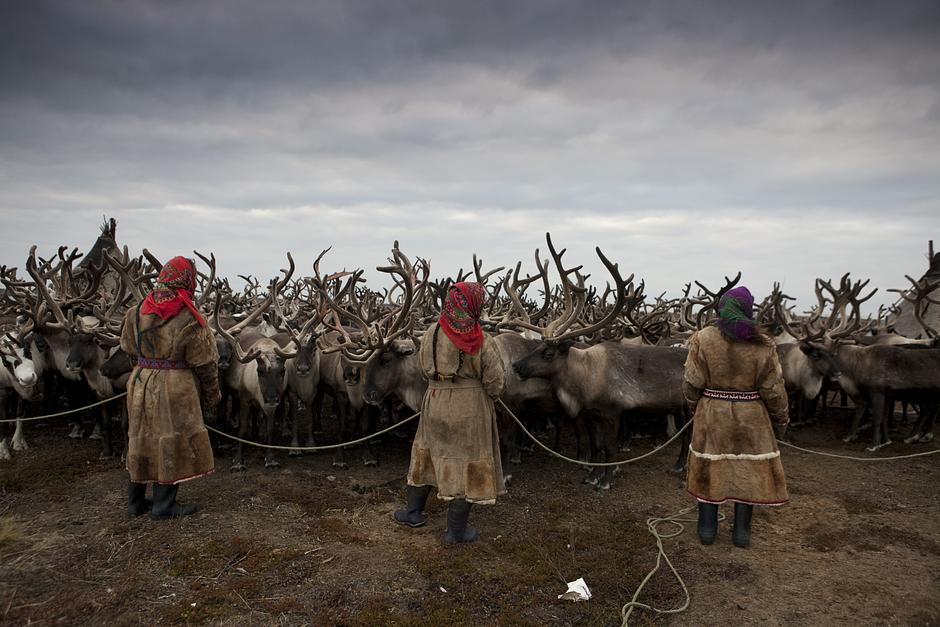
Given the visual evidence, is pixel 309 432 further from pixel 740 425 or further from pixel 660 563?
pixel 740 425

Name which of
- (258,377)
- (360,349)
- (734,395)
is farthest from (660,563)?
(258,377)

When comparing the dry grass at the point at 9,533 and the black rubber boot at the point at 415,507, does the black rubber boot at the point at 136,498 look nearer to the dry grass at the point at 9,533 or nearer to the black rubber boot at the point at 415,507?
the dry grass at the point at 9,533

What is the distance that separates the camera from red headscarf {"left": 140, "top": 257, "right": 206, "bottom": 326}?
5.11 m

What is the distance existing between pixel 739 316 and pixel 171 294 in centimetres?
511

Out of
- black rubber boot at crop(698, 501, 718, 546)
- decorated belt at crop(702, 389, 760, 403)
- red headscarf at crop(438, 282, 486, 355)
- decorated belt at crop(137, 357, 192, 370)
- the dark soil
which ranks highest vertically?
red headscarf at crop(438, 282, 486, 355)

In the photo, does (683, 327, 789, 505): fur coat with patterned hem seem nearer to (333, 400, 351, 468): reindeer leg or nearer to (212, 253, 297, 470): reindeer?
(333, 400, 351, 468): reindeer leg

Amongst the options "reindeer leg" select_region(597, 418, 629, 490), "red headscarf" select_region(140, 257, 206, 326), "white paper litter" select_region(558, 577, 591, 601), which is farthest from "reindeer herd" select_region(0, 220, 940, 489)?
"white paper litter" select_region(558, 577, 591, 601)

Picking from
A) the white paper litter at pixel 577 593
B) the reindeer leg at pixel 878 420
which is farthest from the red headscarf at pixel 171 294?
the reindeer leg at pixel 878 420

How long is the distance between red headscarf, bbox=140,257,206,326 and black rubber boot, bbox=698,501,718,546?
5114 millimetres

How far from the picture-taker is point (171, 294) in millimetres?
5156

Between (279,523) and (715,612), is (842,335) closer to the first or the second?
(715,612)

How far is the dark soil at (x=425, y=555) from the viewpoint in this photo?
407cm

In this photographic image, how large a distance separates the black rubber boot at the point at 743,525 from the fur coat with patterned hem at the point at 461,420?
2260 millimetres

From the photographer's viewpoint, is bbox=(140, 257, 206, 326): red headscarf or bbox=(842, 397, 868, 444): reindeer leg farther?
bbox=(842, 397, 868, 444): reindeer leg
